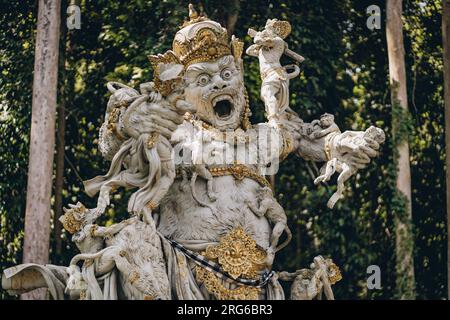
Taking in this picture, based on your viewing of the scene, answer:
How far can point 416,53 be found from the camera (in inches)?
556

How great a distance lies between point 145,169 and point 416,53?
6051 millimetres

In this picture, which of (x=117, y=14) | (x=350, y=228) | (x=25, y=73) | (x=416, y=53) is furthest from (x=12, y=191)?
(x=416, y=53)

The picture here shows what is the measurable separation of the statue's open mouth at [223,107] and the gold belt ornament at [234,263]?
0.87 m

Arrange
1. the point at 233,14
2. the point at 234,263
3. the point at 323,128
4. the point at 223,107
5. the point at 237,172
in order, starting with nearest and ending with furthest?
1. the point at 234,263
2. the point at 237,172
3. the point at 223,107
4. the point at 323,128
5. the point at 233,14

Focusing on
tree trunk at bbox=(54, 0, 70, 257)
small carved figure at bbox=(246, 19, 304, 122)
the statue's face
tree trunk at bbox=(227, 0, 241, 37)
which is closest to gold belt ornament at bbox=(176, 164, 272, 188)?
the statue's face

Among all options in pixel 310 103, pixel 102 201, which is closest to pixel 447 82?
pixel 310 103

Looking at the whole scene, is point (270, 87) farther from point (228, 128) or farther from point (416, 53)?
point (416, 53)

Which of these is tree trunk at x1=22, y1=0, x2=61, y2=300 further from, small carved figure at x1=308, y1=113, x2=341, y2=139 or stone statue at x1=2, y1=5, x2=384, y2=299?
small carved figure at x1=308, y1=113, x2=341, y2=139

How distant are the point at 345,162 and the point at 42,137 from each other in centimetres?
415

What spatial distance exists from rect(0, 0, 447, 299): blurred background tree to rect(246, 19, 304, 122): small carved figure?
359 centimetres

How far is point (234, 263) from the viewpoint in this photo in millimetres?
8789

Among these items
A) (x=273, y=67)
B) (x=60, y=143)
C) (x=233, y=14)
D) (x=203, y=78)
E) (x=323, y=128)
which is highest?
(x=233, y=14)

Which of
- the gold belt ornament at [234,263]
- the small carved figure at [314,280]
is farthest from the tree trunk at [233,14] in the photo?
the gold belt ornament at [234,263]

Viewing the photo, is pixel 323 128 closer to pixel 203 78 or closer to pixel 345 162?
pixel 345 162
